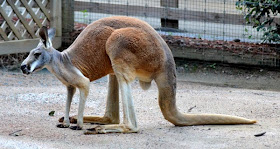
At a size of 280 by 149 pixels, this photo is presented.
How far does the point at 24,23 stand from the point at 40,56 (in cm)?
418

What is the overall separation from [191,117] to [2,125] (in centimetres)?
213

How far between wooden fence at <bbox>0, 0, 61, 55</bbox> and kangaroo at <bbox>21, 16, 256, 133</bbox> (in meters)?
3.75

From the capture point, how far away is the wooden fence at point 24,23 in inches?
365

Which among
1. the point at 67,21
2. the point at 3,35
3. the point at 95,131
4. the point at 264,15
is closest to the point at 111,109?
the point at 95,131

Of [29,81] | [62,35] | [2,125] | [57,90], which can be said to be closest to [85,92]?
[2,125]

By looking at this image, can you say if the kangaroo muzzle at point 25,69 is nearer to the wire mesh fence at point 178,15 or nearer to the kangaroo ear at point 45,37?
the kangaroo ear at point 45,37

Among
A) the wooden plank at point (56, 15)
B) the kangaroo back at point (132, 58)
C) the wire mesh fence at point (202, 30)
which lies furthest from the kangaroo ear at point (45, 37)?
the wire mesh fence at point (202, 30)

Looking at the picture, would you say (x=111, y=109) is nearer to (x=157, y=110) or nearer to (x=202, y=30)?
(x=157, y=110)

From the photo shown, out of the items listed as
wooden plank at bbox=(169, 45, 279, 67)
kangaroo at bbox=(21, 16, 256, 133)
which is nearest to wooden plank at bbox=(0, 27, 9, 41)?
wooden plank at bbox=(169, 45, 279, 67)

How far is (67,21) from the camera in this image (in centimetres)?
1023

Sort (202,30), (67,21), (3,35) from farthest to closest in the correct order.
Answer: (202,30) → (67,21) → (3,35)

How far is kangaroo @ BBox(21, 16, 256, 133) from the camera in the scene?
5520mm

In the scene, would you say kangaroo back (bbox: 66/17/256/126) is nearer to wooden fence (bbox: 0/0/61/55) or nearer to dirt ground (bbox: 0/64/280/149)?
dirt ground (bbox: 0/64/280/149)

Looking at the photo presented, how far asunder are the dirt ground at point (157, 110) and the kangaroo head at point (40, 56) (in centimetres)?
70
